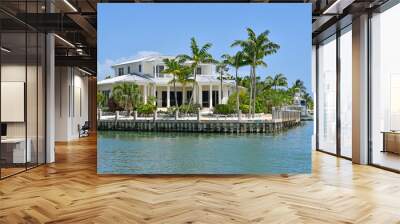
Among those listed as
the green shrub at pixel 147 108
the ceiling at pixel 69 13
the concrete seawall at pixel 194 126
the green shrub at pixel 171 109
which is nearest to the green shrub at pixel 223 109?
the concrete seawall at pixel 194 126

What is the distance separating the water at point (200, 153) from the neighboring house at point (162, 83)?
23.1 inches

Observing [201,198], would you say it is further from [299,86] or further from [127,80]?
[299,86]

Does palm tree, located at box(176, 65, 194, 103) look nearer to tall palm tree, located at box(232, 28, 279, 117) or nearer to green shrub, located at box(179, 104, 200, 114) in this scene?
green shrub, located at box(179, 104, 200, 114)

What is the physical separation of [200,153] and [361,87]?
3553 mm

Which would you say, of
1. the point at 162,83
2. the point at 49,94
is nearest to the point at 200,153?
the point at 162,83

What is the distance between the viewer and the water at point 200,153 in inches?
264

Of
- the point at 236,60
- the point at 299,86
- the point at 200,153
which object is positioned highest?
the point at 236,60

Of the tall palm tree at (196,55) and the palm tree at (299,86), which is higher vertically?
the tall palm tree at (196,55)

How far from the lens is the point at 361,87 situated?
7.97 m

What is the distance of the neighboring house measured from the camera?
6.68 meters

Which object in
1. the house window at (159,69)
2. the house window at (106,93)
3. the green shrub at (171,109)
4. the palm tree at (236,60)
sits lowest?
the green shrub at (171,109)

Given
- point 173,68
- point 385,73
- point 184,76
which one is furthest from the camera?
point 385,73

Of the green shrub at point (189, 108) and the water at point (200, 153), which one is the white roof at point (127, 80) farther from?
the water at point (200, 153)

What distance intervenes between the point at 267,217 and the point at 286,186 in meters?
1.80
